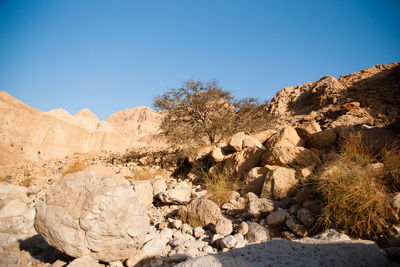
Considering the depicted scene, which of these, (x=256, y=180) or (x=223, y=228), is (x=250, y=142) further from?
(x=223, y=228)

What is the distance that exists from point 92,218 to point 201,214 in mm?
1760

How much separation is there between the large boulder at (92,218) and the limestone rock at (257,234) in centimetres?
147

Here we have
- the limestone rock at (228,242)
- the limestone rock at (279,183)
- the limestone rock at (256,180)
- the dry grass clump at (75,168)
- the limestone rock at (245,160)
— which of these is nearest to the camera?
the limestone rock at (228,242)

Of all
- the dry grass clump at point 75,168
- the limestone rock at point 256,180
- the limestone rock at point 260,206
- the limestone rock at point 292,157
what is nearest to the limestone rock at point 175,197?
the limestone rock at point 256,180

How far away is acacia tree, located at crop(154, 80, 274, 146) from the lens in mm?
9211

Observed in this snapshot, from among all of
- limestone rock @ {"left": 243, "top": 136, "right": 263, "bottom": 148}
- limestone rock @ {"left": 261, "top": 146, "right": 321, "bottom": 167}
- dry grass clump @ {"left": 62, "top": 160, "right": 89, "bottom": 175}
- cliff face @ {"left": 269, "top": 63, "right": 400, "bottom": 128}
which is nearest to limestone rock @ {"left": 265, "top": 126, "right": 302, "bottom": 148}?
limestone rock @ {"left": 261, "top": 146, "right": 321, "bottom": 167}

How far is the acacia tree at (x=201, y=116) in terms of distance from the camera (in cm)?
921

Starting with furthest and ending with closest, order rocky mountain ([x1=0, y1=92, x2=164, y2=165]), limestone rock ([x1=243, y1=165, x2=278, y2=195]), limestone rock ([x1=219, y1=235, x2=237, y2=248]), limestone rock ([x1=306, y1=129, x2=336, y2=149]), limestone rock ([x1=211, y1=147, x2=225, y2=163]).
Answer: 1. rocky mountain ([x1=0, y1=92, x2=164, y2=165])
2. limestone rock ([x1=211, y1=147, x2=225, y2=163])
3. limestone rock ([x1=306, y1=129, x2=336, y2=149])
4. limestone rock ([x1=243, y1=165, x2=278, y2=195])
5. limestone rock ([x1=219, y1=235, x2=237, y2=248])

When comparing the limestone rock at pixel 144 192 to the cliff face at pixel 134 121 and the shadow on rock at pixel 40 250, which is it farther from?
the cliff face at pixel 134 121

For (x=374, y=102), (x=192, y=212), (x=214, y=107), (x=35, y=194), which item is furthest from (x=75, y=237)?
(x=374, y=102)

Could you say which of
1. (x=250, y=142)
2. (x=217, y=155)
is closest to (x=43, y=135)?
(x=217, y=155)

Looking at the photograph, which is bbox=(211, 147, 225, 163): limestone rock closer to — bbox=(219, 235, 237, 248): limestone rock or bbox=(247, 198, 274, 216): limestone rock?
bbox=(247, 198, 274, 216): limestone rock

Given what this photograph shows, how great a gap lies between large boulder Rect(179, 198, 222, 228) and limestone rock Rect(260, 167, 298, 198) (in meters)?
1.00

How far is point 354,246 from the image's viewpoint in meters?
1.92
